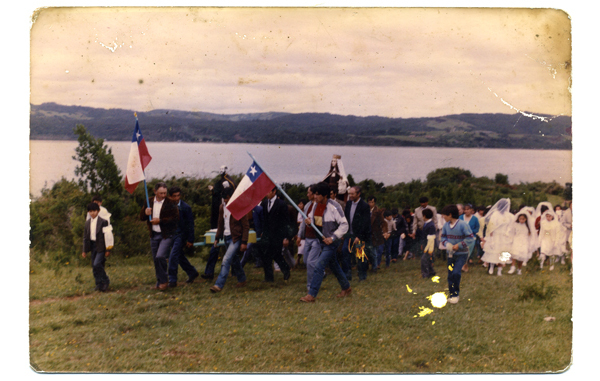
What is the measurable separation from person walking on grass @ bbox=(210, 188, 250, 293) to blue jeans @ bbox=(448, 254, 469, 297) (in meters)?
2.92

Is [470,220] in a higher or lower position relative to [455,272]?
higher

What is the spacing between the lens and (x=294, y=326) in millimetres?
6328

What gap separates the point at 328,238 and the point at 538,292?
3.02 m

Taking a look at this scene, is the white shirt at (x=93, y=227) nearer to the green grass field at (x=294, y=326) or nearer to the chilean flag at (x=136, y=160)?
the green grass field at (x=294, y=326)

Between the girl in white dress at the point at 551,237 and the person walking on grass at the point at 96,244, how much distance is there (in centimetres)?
627

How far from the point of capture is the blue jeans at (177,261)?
7.16 m

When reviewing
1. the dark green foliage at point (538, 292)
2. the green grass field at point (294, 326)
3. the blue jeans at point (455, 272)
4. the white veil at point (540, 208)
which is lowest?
the green grass field at point (294, 326)

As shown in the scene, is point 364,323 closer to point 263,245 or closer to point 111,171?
point 263,245

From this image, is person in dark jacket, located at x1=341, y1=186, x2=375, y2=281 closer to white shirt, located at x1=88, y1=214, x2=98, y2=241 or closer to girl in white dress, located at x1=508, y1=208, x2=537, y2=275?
girl in white dress, located at x1=508, y1=208, x2=537, y2=275

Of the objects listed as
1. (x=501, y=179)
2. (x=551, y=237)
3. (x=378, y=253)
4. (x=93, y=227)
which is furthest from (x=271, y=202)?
(x=551, y=237)

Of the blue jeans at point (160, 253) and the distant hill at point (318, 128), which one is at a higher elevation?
the distant hill at point (318, 128)

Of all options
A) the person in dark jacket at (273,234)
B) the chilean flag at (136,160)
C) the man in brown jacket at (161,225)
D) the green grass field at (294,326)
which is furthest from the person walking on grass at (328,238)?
the chilean flag at (136,160)

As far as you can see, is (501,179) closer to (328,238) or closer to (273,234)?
(328,238)

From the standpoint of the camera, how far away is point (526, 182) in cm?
703
